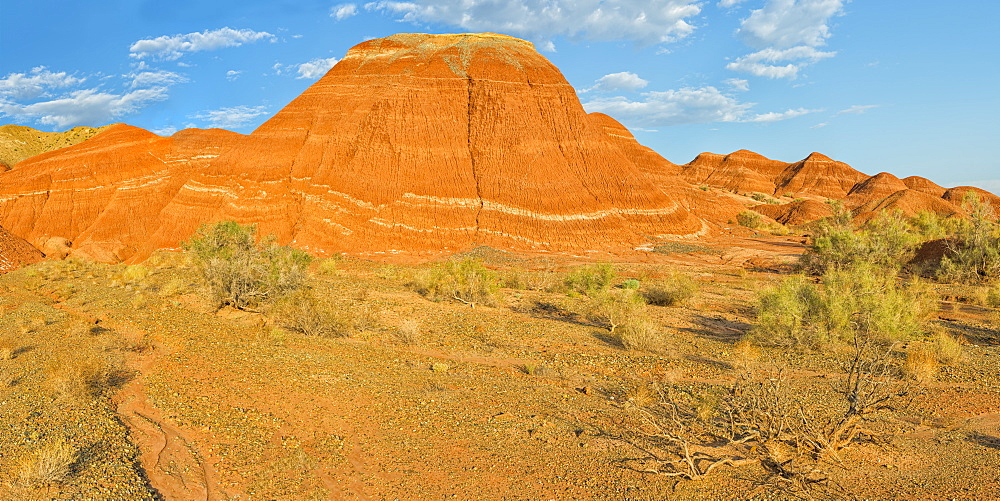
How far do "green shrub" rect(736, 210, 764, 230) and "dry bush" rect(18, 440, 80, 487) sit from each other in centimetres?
5575

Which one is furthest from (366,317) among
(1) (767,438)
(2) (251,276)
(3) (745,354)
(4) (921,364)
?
(4) (921,364)

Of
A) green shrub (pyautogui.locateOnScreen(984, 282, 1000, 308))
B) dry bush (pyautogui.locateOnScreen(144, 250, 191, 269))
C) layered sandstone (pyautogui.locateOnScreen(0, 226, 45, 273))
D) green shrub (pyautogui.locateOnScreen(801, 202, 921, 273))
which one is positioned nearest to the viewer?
green shrub (pyautogui.locateOnScreen(984, 282, 1000, 308))

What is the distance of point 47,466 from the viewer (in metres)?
5.48

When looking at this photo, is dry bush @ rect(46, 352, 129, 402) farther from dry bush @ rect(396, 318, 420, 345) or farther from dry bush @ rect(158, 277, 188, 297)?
dry bush @ rect(158, 277, 188, 297)

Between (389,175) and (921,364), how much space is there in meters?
31.0

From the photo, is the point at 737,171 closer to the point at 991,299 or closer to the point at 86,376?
the point at 991,299

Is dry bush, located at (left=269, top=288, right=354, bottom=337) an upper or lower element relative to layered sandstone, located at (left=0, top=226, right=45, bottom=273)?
upper

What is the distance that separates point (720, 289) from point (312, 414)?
692 inches

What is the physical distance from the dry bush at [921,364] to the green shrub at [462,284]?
1064cm

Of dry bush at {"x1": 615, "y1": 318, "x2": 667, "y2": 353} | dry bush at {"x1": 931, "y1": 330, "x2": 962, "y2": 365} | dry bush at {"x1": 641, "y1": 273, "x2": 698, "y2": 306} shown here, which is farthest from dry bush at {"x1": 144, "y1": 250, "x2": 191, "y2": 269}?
dry bush at {"x1": 931, "y1": 330, "x2": 962, "y2": 365}

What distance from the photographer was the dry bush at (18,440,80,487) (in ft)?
17.7

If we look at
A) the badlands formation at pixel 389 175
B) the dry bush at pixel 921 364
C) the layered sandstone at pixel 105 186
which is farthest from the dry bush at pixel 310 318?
the layered sandstone at pixel 105 186

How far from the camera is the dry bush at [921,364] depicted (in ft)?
30.1

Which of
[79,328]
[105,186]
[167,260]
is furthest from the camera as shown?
[105,186]
